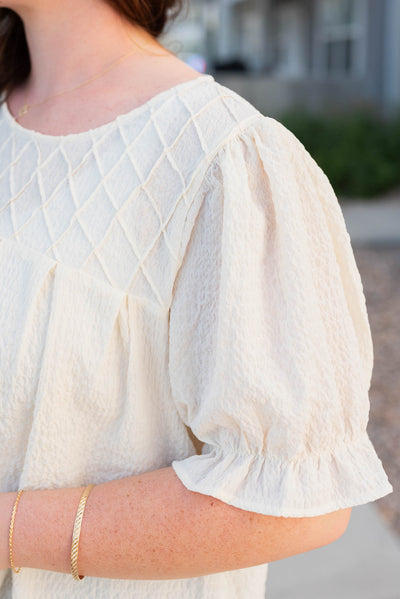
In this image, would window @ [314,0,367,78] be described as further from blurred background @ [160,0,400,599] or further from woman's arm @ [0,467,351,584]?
woman's arm @ [0,467,351,584]

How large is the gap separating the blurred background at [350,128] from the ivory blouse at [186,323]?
2.04ft

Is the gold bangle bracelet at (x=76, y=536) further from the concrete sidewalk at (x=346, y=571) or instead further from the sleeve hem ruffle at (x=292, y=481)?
the concrete sidewalk at (x=346, y=571)

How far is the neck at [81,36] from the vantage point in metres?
1.27

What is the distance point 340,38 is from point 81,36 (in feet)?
48.8

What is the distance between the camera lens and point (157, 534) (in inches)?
38.5

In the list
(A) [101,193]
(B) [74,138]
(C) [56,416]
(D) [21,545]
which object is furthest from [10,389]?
(B) [74,138]

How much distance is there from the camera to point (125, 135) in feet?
3.73

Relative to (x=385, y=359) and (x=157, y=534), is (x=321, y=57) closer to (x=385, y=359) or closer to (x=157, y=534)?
(x=385, y=359)

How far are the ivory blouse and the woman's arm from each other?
4 centimetres

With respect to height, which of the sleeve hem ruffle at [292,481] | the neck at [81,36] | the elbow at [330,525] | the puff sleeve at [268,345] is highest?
the neck at [81,36]

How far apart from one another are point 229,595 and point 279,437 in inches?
16.7

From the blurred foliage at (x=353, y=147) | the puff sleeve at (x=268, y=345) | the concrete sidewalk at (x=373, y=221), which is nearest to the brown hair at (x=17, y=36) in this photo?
the puff sleeve at (x=268, y=345)

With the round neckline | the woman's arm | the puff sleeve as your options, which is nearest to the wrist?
the woman's arm

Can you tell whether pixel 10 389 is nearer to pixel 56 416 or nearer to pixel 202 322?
pixel 56 416
